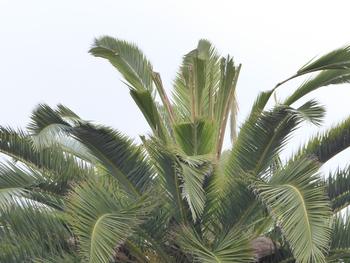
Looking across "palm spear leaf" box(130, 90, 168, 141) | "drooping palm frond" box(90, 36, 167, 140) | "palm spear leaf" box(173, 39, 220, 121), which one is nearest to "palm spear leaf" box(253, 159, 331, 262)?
"palm spear leaf" box(130, 90, 168, 141)

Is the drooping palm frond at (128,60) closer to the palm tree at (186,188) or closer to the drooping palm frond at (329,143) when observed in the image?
the palm tree at (186,188)

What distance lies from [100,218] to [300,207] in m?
2.02

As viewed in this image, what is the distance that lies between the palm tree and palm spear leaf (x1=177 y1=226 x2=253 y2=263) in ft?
0.04

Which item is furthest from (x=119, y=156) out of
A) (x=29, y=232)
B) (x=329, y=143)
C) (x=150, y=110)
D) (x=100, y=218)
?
(x=329, y=143)

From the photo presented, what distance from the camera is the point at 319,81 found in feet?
35.9

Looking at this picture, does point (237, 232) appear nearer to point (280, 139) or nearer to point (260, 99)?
point (280, 139)

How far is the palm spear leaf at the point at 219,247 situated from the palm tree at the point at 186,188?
0.04 feet

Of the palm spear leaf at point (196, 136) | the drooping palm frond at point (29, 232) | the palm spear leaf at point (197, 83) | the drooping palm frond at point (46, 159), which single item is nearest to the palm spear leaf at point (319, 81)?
the palm spear leaf at point (197, 83)

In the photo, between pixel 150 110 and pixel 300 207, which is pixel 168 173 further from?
pixel 300 207

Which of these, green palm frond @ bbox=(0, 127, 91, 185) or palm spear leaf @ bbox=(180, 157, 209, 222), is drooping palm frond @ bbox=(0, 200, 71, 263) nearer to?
green palm frond @ bbox=(0, 127, 91, 185)

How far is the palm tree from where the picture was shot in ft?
28.6

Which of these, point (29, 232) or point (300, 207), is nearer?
point (300, 207)

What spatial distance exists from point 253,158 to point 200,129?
86 centimetres

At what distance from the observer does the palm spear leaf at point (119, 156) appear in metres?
9.77
